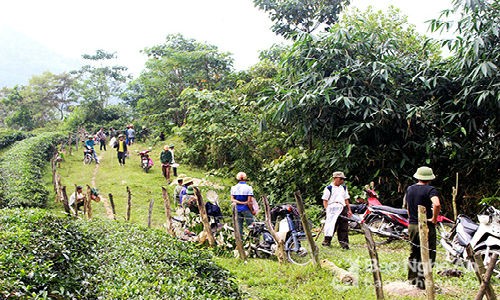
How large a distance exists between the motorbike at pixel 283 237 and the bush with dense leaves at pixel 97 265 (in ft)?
4.32

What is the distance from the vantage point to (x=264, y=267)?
6.77 meters

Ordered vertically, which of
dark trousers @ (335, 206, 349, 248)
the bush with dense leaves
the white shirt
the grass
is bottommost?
the grass

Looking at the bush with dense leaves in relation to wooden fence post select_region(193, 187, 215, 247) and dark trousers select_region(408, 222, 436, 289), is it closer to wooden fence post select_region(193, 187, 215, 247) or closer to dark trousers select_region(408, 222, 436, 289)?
wooden fence post select_region(193, 187, 215, 247)

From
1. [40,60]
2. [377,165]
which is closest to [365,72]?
[377,165]

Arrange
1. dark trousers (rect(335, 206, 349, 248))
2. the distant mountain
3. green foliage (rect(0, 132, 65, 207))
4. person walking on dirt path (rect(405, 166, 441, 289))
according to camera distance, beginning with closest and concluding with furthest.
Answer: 1. person walking on dirt path (rect(405, 166, 441, 289))
2. dark trousers (rect(335, 206, 349, 248))
3. green foliage (rect(0, 132, 65, 207))
4. the distant mountain

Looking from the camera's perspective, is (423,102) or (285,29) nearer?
(423,102)

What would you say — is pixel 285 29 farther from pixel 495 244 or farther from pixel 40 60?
pixel 40 60

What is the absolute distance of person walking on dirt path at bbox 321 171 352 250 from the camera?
298 inches

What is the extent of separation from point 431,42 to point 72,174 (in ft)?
51.3

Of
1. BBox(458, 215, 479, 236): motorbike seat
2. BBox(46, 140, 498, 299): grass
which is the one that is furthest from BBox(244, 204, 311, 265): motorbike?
BBox(458, 215, 479, 236): motorbike seat

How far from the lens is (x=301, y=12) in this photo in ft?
46.8

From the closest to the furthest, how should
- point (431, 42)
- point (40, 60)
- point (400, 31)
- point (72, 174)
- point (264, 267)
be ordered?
point (264, 267), point (431, 42), point (400, 31), point (72, 174), point (40, 60)

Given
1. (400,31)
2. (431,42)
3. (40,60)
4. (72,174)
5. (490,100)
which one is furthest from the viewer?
(40,60)

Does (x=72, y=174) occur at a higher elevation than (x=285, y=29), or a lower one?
lower
